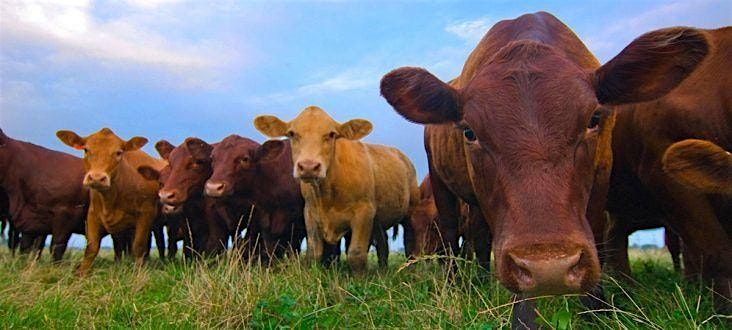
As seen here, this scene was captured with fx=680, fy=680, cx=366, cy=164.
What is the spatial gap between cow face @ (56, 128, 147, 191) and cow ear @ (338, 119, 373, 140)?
3.44 m

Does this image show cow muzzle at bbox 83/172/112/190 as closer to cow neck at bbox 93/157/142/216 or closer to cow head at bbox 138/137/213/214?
cow neck at bbox 93/157/142/216

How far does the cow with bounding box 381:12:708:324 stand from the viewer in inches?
117

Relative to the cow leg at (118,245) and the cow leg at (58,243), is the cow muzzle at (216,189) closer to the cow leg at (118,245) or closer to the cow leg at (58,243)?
the cow leg at (118,245)

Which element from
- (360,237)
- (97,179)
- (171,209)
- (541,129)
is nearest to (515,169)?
(541,129)

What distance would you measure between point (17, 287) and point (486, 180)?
501 centimetres

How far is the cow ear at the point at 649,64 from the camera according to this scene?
3.78 metres

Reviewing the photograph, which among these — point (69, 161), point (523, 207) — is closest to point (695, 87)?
point (523, 207)

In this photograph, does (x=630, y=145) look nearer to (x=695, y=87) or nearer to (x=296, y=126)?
(x=695, y=87)

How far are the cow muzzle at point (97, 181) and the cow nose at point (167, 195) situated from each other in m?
0.73

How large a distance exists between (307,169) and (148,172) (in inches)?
169

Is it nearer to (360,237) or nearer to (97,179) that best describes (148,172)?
(97,179)

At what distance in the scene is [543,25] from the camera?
5043 millimetres

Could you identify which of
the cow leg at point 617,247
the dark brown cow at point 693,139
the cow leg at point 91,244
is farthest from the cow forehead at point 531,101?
the cow leg at point 91,244

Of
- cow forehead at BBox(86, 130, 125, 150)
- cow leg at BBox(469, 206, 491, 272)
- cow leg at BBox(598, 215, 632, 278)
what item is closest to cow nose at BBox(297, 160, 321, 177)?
cow leg at BBox(469, 206, 491, 272)
